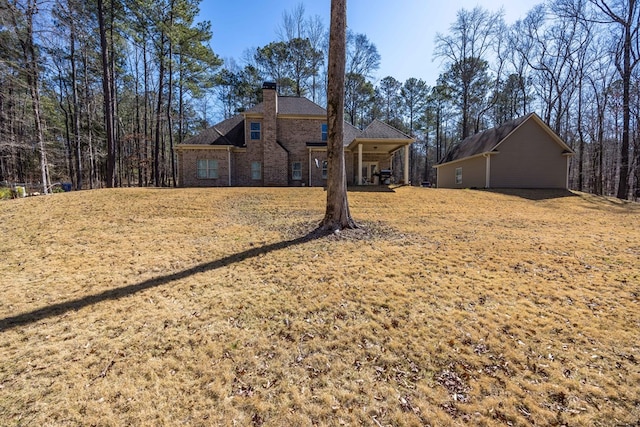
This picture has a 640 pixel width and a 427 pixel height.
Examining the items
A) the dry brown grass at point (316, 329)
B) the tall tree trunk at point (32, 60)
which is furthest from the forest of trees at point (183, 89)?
the dry brown grass at point (316, 329)

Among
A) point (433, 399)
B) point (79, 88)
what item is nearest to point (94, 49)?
point (79, 88)

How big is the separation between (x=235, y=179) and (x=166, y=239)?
12.6m

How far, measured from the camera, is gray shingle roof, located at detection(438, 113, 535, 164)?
18.5 m

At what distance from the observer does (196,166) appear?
60.7 feet

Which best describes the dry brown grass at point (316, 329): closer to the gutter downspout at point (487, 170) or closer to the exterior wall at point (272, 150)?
the exterior wall at point (272, 150)

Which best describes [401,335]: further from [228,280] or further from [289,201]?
[289,201]

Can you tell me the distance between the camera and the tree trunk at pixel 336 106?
716cm

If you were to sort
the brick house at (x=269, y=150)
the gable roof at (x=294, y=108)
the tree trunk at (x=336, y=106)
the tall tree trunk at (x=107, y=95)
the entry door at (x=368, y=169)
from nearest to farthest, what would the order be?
the tree trunk at (x=336, y=106) < the tall tree trunk at (x=107, y=95) < the brick house at (x=269, y=150) < the gable roof at (x=294, y=108) < the entry door at (x=368, y=169)

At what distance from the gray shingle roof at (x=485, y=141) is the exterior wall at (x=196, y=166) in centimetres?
1714

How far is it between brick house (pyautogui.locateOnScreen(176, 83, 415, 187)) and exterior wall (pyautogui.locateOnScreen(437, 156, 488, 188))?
18.9 feet

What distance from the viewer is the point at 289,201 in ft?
40.2

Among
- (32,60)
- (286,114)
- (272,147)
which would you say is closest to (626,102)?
(286,114)

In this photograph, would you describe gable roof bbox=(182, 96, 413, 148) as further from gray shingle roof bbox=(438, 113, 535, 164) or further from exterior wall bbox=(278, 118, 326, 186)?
gray shingle roof bbox=(438, 113, 535, 164)

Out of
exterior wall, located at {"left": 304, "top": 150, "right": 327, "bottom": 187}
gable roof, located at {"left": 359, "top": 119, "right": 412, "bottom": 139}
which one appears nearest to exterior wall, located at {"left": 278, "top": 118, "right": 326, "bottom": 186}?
exterior wall, located at {"left": 304, "top": 150, "right": 327, "bottom": 187}
